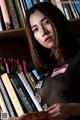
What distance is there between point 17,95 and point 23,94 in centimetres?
3

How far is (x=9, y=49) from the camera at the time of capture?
5.49 feet

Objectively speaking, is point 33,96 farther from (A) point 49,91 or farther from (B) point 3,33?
(B) point 3,33

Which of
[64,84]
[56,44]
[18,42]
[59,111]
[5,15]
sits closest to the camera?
[59,111]

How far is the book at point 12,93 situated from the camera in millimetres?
1357

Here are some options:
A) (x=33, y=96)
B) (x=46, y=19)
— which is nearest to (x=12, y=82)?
(x=33, y=96)

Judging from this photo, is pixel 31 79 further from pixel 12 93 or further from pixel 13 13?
pixel 13 13

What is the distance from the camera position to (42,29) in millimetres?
1330

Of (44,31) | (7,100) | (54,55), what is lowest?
(7,100)

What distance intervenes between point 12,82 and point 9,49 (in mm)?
311

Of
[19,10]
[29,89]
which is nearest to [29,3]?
[19,10]

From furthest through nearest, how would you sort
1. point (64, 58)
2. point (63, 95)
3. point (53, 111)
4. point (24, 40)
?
point (24, 40), point (64, 58), point (63, 95), point (53, 111)

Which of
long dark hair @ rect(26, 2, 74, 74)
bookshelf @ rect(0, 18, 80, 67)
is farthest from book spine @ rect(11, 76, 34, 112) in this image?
bookshelf @ rect(0, 18, 80, 67)

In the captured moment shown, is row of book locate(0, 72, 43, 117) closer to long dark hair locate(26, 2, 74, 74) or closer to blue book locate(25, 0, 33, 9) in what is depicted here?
long dark hair locate(26, 2, 74, 74)

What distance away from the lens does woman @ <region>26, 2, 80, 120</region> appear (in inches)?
47.6
